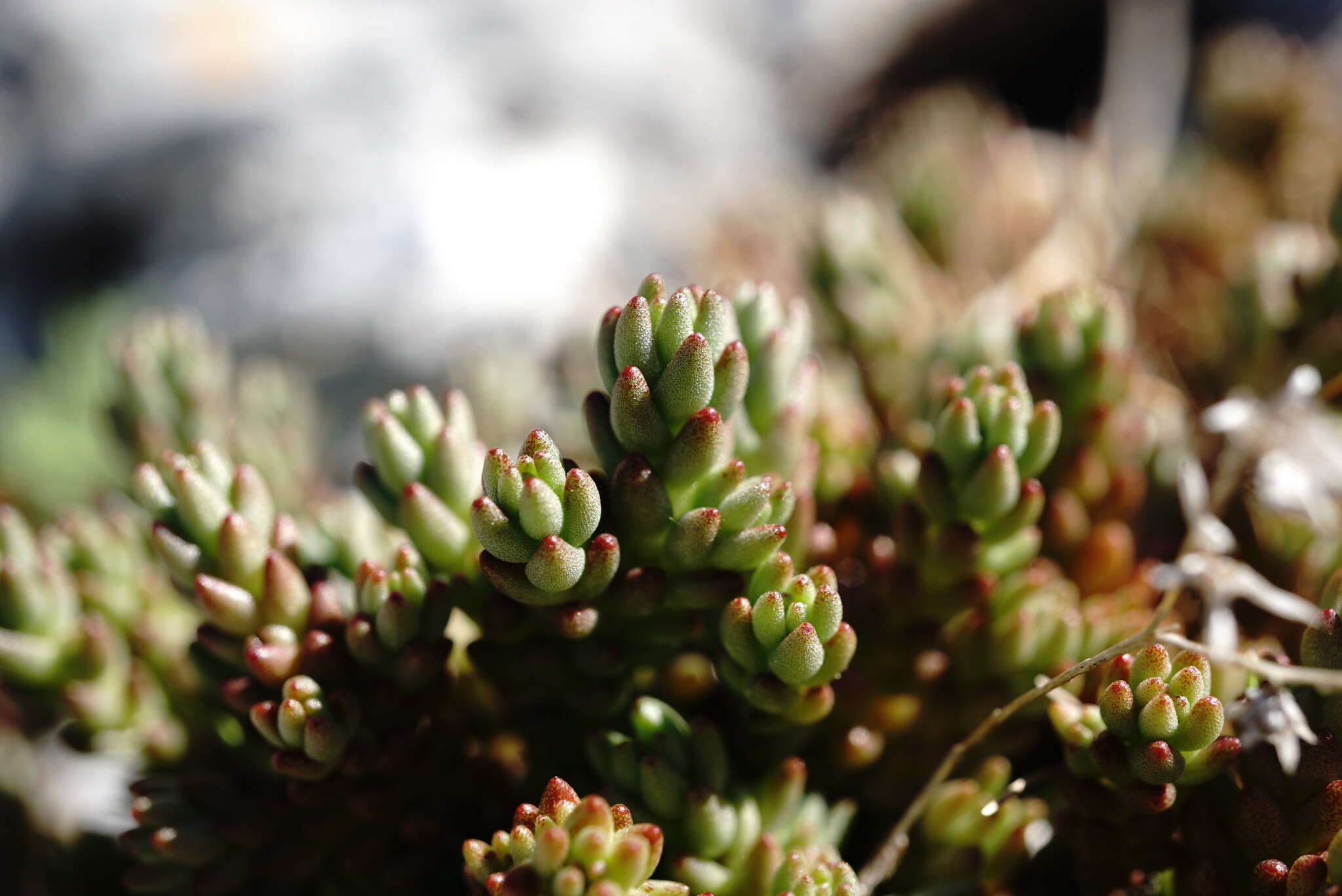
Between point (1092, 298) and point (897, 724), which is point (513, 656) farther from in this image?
point (1092, 298)

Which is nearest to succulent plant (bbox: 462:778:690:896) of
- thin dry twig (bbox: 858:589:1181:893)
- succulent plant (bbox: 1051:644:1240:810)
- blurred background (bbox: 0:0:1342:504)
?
thin dry twig (bbox: 858:589:1181:893)

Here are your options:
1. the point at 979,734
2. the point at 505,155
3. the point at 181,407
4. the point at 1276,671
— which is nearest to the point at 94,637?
the point at 181,407

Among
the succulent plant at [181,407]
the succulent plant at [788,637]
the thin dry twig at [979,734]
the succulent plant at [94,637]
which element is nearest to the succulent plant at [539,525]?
the succulent plant at [788,637]

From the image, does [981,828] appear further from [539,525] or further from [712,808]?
[539,525]

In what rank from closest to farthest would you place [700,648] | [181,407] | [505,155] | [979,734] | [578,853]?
[578,853]
[979,734]
[700,648]
[181,407]
[505,155]

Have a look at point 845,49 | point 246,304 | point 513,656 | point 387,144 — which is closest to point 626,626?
point 513,656

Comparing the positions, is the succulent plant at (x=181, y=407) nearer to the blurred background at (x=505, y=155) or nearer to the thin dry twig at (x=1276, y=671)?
the blurred background at (x=505, y=155)
